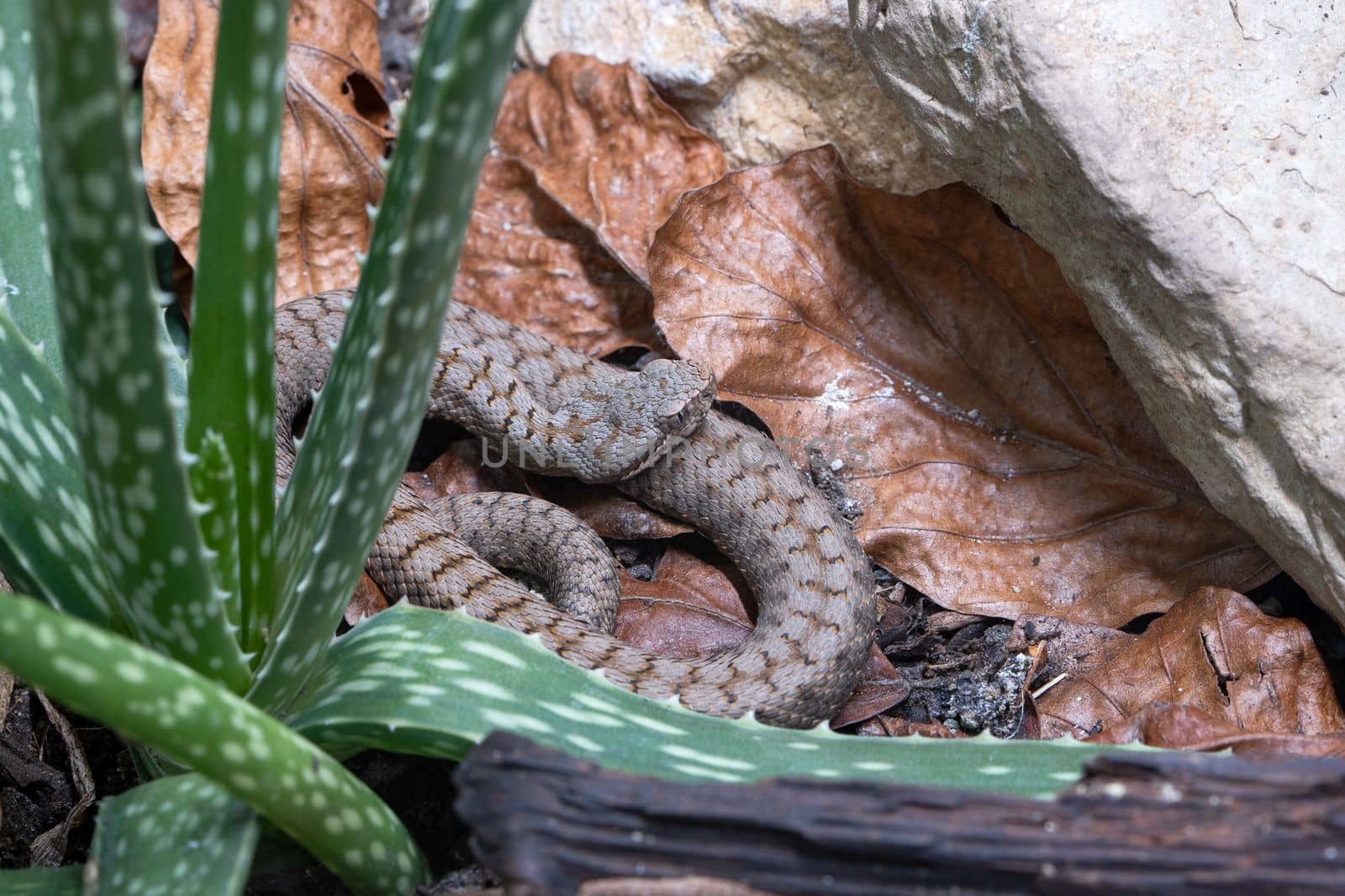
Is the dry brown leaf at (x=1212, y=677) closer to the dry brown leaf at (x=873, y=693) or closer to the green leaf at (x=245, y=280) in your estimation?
the dry brown leaf at (x=873, y=693)

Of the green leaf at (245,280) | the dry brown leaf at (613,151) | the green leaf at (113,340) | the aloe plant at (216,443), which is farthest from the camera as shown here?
the dry brown leaf at (613,151)

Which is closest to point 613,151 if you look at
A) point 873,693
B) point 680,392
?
point 680,392

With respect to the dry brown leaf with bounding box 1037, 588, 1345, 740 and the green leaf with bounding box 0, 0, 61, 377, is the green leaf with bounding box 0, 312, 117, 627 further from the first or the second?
the dry brown leaf with bounding box 1037, 588, 1345, 740

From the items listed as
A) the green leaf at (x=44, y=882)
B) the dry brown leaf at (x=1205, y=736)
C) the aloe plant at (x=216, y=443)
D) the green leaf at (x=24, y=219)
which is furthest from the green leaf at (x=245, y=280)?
the dry brown leaf at (x=1205, y=736)

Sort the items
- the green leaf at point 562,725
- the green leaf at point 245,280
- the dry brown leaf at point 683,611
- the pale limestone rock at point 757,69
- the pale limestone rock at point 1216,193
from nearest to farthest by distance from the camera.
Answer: the green leaf at point 245,280 → the green leaf at point 562,725 → the pale limestone rock at point 1216,193 → the dry brown leaf at point 683,611 → the pale limestone rock at point 757,69

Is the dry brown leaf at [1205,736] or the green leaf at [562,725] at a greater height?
the green leaf at [562,725]

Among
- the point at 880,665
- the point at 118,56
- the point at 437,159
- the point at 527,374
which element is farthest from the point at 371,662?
the point at 527,374

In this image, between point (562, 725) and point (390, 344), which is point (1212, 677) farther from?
point (390, 344)

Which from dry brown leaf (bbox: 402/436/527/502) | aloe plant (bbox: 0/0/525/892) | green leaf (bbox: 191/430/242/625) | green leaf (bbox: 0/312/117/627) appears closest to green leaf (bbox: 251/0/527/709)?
aloe plant (bbox: 0/0/525/892)

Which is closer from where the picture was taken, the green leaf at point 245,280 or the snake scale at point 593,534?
the green leaf at point 245,280
